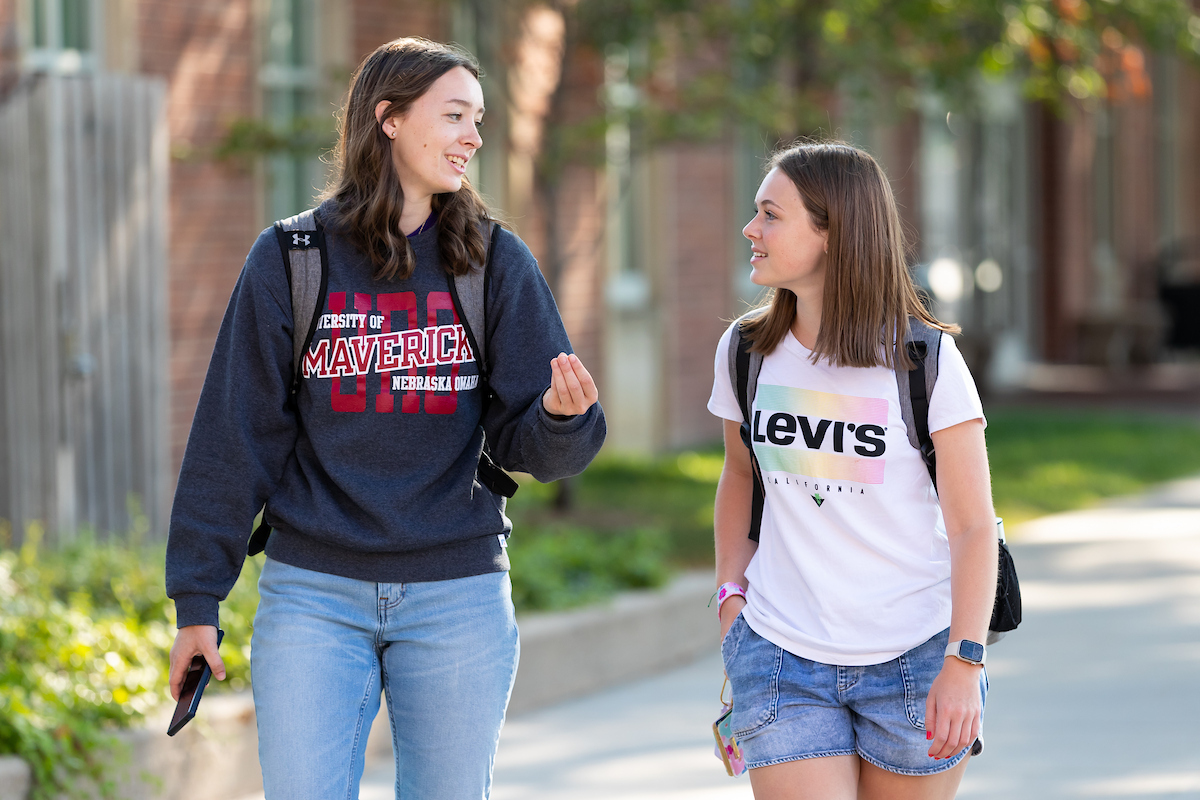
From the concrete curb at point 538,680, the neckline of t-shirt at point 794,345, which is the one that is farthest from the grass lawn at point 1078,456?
the neckline of t-shirt at point 794,345

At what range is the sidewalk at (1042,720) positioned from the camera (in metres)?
5.43

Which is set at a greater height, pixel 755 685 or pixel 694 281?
pixel 694 281

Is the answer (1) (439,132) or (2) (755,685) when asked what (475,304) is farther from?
(2) (755,685)

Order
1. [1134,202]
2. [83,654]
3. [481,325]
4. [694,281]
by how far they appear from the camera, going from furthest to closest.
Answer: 1. [1134,202]
2. [694,281]
3. [83,654]
4. [481,325]

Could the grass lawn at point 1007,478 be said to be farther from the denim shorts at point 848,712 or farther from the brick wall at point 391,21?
the denim shorts at point 848,712

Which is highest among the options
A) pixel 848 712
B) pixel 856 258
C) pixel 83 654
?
pixel 856 258

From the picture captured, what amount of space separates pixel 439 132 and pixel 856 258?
2.66 ft

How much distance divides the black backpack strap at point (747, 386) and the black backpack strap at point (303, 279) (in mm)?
828

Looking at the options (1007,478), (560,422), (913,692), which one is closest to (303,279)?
(560,422)

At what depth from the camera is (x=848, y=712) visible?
3119mm

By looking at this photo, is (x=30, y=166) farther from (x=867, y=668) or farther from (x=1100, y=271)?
(x=1100, y=271)

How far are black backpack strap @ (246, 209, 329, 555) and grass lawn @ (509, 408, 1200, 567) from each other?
4276mm

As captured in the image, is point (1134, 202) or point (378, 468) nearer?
point (378, 468)

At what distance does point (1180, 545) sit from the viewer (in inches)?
378
